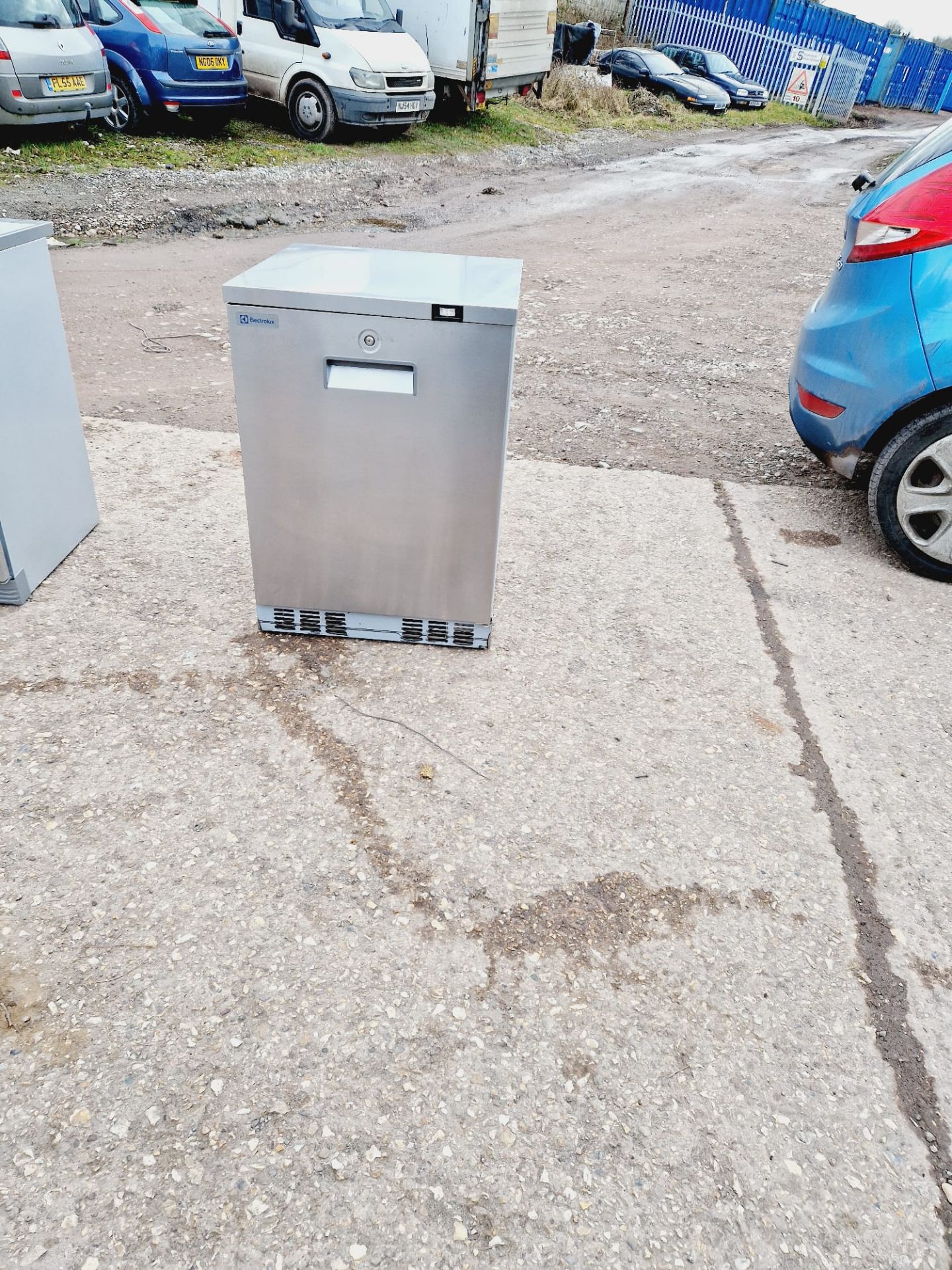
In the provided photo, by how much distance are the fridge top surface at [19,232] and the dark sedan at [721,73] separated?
2909 cm

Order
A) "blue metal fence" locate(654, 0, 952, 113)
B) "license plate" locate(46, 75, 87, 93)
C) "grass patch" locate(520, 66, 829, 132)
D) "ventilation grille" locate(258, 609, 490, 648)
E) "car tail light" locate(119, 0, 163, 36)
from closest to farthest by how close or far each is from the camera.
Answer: "ventilation grille" locate(258, 609, 490, 648)
"license plate" locate(46, 75, 87, 93)
"car tail light" locate(119, 0, 163, 36)
"grass patch" locate(520, 66, 829, 132)
"blue metal fence" locate(654, 0, 952, 113)

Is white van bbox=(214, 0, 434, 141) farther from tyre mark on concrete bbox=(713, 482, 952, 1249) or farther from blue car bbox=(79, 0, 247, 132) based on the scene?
tyre mark on concrete bbox=(713, 482, 952, 1249)

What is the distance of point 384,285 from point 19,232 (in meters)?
1.34

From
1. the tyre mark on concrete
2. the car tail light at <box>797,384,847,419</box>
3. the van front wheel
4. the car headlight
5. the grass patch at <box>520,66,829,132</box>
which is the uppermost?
the car headlight

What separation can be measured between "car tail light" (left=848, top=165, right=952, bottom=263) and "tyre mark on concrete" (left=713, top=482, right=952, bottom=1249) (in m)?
1.76

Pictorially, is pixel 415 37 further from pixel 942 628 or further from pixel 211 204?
pixel 942 628

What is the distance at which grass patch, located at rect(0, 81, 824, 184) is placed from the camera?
1044 cm

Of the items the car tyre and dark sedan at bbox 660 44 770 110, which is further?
dark sedan at bbox 660 44 770 110

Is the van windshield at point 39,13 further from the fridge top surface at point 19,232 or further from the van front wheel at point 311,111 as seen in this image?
the fridge top surface at point 19,232

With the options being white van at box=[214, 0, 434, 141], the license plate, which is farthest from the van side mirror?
the license plate

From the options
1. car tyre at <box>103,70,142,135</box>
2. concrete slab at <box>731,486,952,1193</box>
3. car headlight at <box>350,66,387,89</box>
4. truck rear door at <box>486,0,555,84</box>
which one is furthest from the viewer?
truck rear door at <box>486,0,555,84</box>

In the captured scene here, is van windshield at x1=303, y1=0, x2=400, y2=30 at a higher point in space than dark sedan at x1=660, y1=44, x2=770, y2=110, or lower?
higher

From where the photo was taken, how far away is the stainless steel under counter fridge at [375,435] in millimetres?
2689

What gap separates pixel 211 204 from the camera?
9789 millimetres
